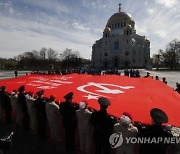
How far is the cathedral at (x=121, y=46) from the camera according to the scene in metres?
90.8

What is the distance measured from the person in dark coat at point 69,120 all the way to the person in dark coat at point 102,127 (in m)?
0.99

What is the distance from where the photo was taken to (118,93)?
8.32m

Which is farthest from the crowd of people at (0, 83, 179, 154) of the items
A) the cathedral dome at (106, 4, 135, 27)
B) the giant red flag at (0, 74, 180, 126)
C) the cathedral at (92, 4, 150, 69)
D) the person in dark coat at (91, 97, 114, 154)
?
the cathedral dome at (106, 4, 135, 27)

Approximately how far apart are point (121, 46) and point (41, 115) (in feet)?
281

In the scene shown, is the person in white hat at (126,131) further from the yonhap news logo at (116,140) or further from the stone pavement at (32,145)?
the stone pavement at (32,145)

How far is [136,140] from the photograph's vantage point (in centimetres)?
497

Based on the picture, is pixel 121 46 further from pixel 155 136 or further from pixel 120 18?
pixel 155 136

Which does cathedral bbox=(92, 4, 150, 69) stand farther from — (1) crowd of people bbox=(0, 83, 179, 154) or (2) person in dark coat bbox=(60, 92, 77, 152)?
(2) person in dark coat bbox=(60, 92, 77, 152)

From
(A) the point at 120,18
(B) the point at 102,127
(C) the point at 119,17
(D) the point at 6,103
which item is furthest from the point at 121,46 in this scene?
(B) the point at 102,127

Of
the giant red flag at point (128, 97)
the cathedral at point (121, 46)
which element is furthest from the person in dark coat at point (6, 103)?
the cathedral at point (121, 46)

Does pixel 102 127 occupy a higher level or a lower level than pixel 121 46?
lower

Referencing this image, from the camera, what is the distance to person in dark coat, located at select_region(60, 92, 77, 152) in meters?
6.64

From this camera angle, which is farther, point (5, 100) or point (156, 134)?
point (5, 100)

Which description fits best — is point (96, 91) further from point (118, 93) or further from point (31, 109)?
point (31, 109)
